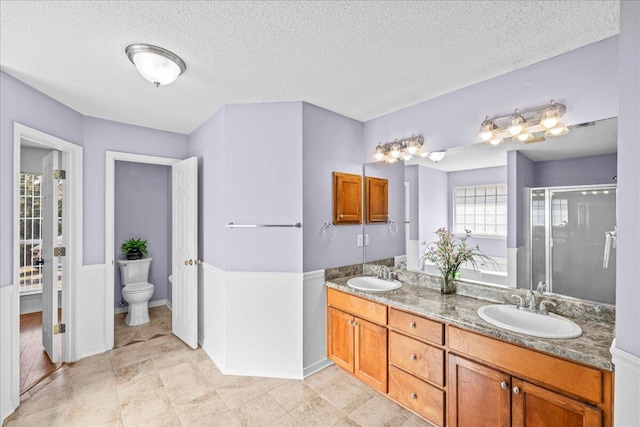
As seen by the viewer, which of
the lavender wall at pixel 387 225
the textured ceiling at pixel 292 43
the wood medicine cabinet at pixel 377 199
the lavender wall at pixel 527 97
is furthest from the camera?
the wood medicine cabinet at pixel 377 199

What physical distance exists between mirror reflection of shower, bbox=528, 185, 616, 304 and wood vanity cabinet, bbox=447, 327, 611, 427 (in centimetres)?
65

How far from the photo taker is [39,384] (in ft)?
7.79

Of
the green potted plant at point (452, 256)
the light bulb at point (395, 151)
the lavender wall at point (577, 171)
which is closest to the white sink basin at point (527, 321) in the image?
the green potted plant at point (452, 256)

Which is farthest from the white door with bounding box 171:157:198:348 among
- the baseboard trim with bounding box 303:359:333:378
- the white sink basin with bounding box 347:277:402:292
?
the white sink basin with bounding box 347:277:402:292

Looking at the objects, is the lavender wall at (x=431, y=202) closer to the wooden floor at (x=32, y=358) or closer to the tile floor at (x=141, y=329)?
the tile floor at (x=141, y=329)

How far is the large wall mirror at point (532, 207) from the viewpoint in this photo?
170cm

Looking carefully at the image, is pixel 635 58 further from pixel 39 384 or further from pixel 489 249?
pixel 39 384

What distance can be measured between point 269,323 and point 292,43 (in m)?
2.12

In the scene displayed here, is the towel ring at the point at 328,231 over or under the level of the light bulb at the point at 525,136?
under

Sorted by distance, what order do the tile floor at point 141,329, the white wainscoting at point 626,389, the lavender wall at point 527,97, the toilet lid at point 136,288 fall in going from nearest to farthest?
the white wainscoting at point 626,389
the lavender wall at point 527,97
the tile floor at point 141,329
the toilet lid at point 136,288

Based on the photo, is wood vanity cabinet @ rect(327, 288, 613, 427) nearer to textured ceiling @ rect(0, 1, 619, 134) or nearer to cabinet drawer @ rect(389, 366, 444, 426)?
cabinet drawer @ rect(389, 366, 444, 426)

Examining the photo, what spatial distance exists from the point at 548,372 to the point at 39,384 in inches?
139

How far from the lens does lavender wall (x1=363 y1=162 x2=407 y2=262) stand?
109 inches

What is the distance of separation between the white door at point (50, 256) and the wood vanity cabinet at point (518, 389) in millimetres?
3366
